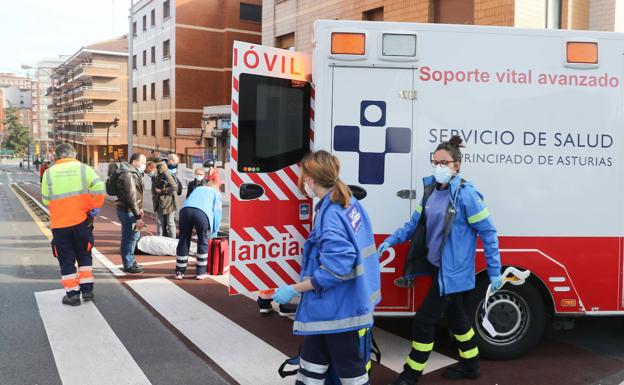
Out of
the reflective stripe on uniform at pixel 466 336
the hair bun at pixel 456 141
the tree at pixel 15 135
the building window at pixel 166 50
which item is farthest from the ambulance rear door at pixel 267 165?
the tree at pixel 15 135

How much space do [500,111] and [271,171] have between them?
204 centimetres

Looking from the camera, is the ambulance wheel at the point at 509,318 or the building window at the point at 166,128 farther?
the building window at the point at 166,128

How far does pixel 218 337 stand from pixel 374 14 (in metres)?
13.1

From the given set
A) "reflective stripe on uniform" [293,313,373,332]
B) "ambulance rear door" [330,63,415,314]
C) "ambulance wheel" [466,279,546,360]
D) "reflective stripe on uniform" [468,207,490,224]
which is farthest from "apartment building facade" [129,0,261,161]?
"reflective stripe on uniform" [293,313,373,332]

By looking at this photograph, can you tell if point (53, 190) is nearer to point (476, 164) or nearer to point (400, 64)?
point (400, 64)

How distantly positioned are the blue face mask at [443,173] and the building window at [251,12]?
42443mm

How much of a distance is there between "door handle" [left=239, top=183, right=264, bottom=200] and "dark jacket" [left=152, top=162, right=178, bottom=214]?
19.1 feet

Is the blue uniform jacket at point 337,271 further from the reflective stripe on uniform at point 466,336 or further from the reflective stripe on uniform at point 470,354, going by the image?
the reflective stripe on uniform at point 470,354

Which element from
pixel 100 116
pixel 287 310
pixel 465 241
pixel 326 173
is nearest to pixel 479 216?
pixel 465 241

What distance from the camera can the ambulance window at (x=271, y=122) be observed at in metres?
5.05

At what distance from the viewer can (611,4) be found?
42.7 feet

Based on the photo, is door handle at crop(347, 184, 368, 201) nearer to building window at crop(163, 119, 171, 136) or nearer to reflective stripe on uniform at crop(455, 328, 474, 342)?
reflective stripe on uniform at crop(455, 328, 474, 342)

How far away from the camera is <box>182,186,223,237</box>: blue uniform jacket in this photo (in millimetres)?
8161

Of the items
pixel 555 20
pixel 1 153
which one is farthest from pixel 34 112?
pixel 555 20
